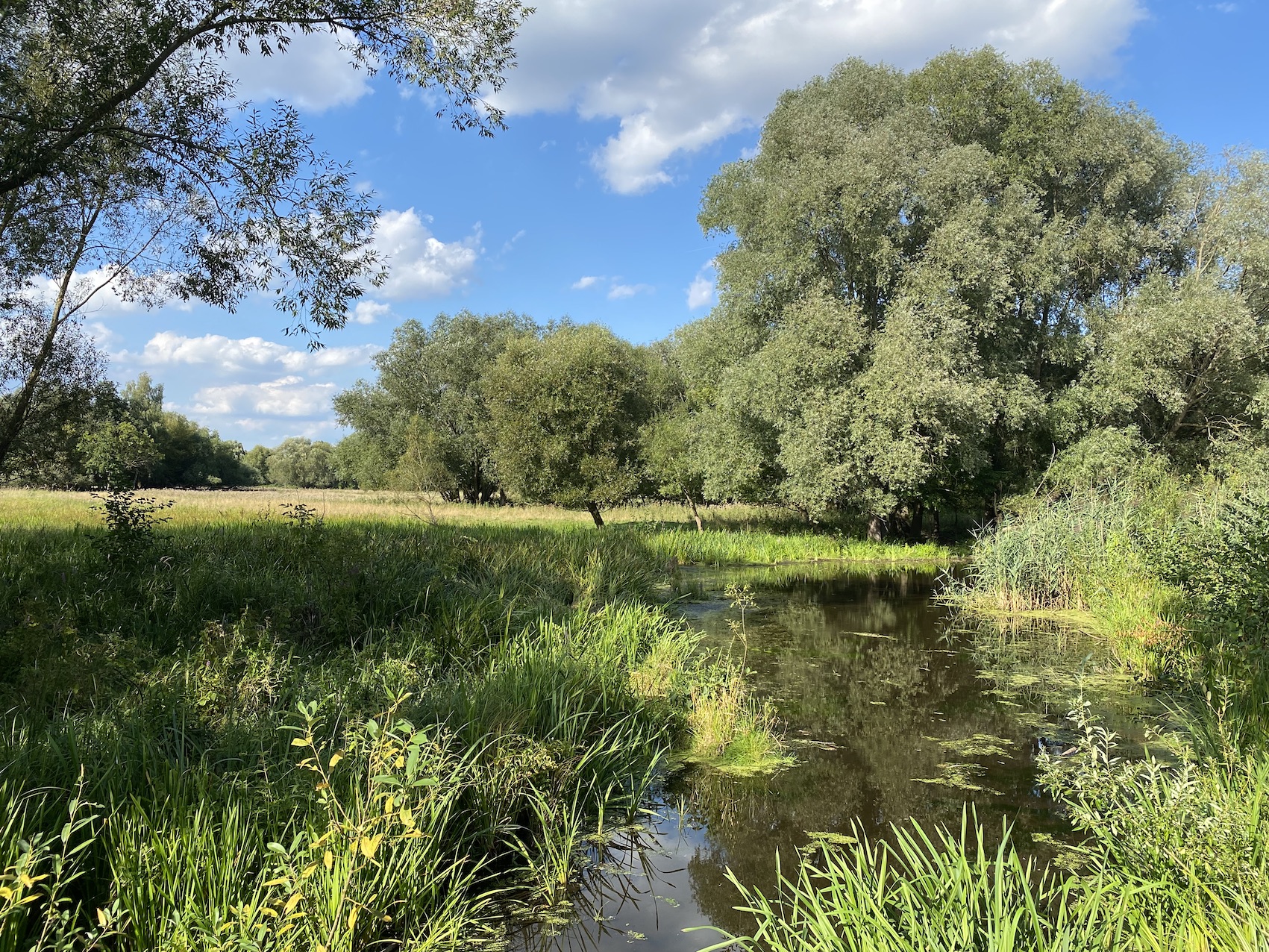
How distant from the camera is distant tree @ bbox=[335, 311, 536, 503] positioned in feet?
125

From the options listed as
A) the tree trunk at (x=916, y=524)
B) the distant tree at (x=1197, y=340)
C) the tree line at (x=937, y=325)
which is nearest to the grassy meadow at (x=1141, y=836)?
the tree line at (x=937, y=325)

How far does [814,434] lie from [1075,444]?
8199 mm

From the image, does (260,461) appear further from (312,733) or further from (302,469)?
(312,733)

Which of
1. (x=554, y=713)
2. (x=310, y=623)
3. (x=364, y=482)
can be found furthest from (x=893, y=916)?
(x=364, y=482)

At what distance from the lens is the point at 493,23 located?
966 centimetres

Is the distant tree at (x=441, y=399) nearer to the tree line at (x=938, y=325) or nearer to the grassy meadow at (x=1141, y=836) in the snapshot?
the tree line at (x=938, y=325)

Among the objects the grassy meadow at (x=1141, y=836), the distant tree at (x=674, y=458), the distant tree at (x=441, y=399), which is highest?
the distant tree at (x=441, y=399)

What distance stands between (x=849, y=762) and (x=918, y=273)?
54.7 feet

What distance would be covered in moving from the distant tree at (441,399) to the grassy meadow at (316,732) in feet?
89.0

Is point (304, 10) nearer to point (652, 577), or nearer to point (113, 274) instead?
point (113, 274)

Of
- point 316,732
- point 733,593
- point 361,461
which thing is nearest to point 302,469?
point 361,461

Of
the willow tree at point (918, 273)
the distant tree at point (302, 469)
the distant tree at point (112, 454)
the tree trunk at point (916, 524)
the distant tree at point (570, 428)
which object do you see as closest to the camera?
the distant tree at point (112, 454)

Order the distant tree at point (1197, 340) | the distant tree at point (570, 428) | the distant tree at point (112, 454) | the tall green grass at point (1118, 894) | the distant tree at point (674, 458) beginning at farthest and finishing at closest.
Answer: the distant tree at point (674, 458)
the distant tree at point (570, 428)
the distant tree at point (1197, 340)
the distant tree at point (112, 454)
the tall green grass at point (1118, 894)

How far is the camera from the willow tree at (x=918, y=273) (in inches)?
745
